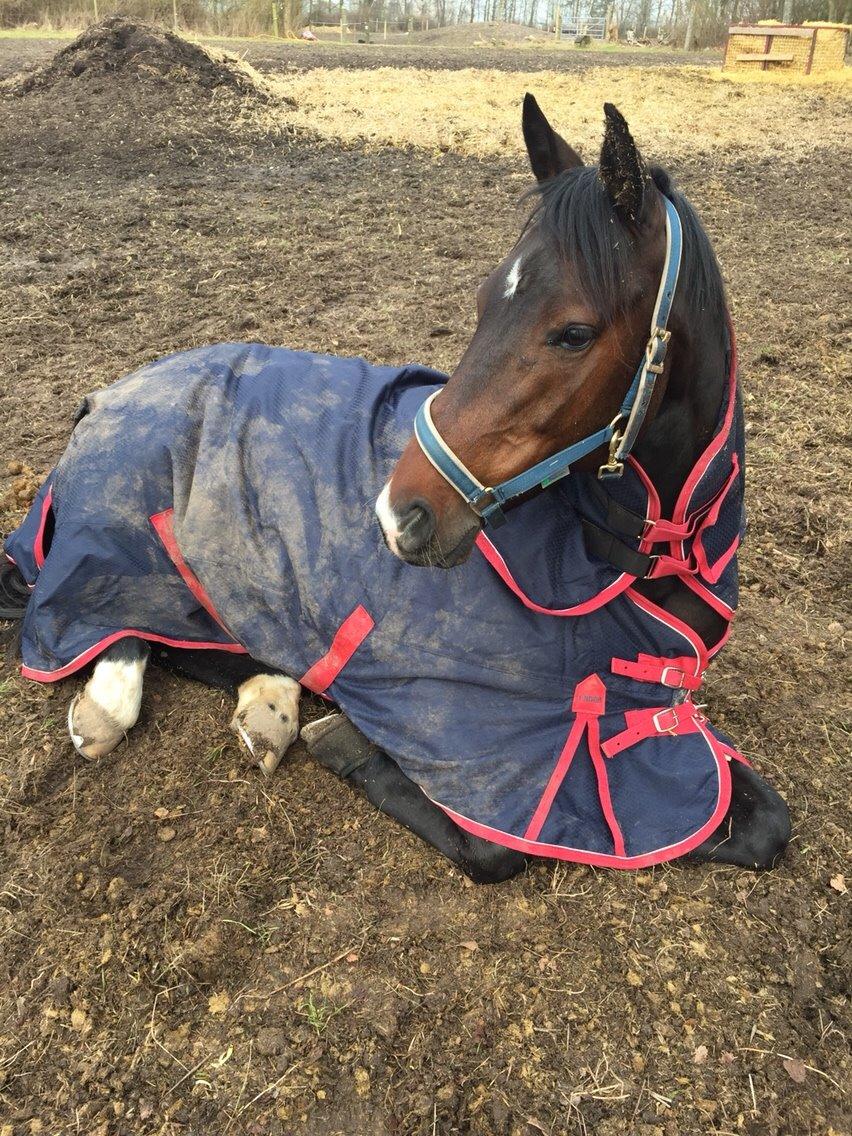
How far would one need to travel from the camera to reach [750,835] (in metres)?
2.56

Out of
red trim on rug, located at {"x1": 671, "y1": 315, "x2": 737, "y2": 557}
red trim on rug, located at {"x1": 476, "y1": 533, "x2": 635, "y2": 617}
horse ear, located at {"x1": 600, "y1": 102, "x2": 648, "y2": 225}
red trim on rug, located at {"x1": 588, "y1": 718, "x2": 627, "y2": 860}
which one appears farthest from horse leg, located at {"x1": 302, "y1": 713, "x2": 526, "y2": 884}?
horse ear, located at {"x1": 600, "y1": 102, "x2": 648, "y2": 225}

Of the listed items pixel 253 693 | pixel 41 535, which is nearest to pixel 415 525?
pixel 253 693

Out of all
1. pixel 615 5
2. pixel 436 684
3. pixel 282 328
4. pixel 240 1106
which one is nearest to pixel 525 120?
pixel 436 684

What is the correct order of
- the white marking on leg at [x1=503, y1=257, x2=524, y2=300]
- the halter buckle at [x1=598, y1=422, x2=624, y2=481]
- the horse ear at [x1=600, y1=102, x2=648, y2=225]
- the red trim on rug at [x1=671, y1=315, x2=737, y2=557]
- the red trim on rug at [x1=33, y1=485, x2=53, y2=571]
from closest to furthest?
the horse ear at [x1=600, y1=102, x2=648, y2=225] < the white marking on leg at [x1=503, y1=257, x2=524, y2=300] < the halter buckle at [x1=598, y1=422, x2=624, y2=481] < the red trim on rug at [x1=671, y1=315, x2=737, y2=557] < the red trim on rug at [x1=33, y1=485, x2=53, y2=571]

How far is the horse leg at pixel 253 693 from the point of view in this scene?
287cm

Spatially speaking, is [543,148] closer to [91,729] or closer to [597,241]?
[597,241]

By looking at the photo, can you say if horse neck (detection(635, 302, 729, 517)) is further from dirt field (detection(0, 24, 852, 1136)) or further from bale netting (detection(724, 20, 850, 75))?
bale netting (detection(724, 20, 850, 75))

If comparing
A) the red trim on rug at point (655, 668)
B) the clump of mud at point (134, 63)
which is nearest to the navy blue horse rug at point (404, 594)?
the red trim on rug at point (655, 668)

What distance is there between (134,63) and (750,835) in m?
14.1

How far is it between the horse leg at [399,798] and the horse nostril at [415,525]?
40.9 inches

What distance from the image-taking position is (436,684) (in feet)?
8.48

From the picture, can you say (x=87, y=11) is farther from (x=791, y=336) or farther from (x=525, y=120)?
(x=525, y=120)

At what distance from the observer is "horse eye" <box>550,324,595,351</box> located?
187 centimetres

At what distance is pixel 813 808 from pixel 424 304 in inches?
191
